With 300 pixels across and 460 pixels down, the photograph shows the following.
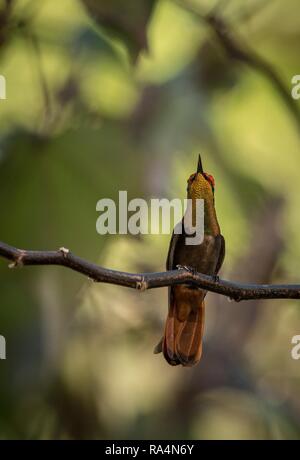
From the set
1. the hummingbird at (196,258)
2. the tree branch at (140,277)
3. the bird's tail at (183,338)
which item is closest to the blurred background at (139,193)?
the hummingbird at (196,258)

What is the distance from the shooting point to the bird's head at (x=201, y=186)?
292 cm

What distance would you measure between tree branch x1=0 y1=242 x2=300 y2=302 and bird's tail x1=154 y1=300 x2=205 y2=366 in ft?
2.79

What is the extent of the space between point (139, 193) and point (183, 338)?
0.63 metres

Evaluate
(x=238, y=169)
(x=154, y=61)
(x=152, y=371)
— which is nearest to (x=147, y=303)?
(x=152, y=371)

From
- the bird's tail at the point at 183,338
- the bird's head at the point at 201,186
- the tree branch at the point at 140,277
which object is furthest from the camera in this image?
the bird's head at the point at 201,186

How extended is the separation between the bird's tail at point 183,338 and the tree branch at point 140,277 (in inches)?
33.4

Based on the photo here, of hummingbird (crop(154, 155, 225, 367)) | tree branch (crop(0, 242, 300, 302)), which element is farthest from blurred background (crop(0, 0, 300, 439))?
tree branch (crop(0, 242, 300, 302))

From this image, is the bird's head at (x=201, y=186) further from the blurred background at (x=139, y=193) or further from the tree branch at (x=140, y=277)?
the tree branch at (x=140, y=277)

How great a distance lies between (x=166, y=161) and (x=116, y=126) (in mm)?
356

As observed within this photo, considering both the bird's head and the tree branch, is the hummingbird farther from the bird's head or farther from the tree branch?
the tree branch

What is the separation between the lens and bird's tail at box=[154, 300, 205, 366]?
2.78 metres

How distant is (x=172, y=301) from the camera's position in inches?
117

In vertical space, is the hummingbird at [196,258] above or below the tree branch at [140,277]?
above

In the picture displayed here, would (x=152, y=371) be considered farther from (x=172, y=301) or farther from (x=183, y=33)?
(x=183, y=33)
